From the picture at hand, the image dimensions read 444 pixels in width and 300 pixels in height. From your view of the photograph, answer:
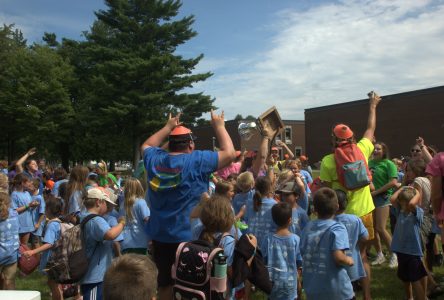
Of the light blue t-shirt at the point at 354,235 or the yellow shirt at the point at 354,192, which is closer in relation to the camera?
the light blue t-shirt at the point at 354,235

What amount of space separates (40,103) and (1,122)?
3.85 metres

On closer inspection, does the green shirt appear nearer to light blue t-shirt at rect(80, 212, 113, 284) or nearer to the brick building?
light blue t-shirt at rect(80, 212, 113, 284)

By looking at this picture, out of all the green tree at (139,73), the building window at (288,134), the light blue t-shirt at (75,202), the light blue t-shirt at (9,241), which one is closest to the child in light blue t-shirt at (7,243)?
the light blue t-shirt at (9,241)

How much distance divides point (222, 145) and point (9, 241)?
349cm

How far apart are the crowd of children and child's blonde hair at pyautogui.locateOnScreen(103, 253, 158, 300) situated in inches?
3.2

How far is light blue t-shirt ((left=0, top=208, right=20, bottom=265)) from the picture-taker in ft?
17.8

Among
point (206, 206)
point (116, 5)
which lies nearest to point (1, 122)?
point (116, 5)

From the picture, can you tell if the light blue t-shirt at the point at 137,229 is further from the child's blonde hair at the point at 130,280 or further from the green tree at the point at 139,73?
the green tree at the point at 139,73

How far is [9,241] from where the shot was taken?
5.48m

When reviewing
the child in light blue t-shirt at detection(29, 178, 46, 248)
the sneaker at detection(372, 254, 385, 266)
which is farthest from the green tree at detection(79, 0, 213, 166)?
the sneaker at detection(372, 254, 385, 266)

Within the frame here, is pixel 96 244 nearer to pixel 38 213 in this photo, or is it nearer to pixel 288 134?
pixel 38 213

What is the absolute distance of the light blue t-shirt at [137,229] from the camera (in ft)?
18.8

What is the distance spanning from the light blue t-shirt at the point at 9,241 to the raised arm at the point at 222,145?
3.34 metres

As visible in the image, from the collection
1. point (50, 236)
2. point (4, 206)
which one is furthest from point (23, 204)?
point (50, 236)
